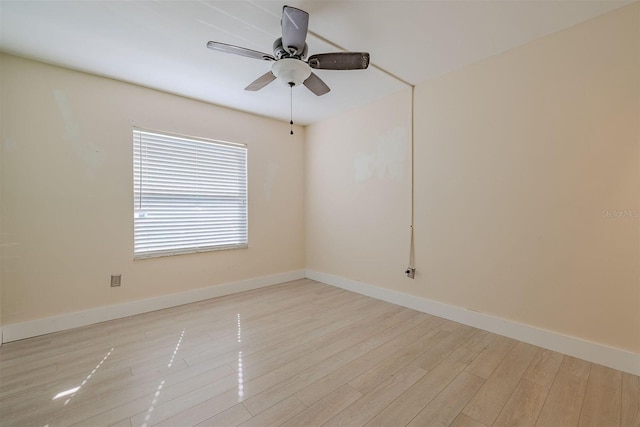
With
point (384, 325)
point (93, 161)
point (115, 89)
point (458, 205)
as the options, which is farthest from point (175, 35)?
point (384, 325)

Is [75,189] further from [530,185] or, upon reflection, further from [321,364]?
[530,185]

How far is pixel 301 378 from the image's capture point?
187 cm

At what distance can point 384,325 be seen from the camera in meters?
2.71

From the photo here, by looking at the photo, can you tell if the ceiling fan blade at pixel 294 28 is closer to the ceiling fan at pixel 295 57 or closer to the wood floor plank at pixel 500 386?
the ceiling fan at pixel 295 57

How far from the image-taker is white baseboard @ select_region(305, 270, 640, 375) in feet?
6.40

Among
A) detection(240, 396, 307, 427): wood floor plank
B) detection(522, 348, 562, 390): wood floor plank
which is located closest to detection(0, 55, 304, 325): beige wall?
detection(240, 396, 307, 427): wood floor plank

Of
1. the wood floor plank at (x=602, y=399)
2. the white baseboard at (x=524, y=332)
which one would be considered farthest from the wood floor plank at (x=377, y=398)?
the white baseboard at (x=524, y=332)

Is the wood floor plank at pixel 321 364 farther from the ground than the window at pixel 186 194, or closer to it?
closer to it

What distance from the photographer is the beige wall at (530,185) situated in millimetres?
1961

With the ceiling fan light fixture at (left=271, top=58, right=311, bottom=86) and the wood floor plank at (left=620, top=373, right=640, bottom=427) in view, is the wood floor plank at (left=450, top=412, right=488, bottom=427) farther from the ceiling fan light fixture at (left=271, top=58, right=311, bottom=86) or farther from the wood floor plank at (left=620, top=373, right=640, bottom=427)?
the ceiling fan light fixture at (left=271, top=58, right=311, bottom=86)

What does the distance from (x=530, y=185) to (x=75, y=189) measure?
14.2 ft

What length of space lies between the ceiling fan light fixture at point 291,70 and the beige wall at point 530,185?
5.35 feet

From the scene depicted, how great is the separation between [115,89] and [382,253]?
142 inches

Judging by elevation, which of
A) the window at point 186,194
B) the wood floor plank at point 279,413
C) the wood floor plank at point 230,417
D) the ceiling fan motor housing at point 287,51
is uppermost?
the ceiling fan motor housing at point 287,51
